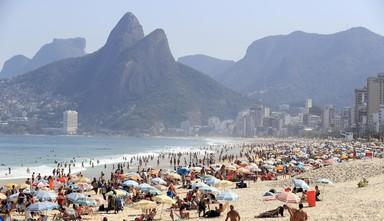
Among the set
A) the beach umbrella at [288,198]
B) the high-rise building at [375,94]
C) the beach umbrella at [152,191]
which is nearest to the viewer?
the beach umbrella at [288,198]

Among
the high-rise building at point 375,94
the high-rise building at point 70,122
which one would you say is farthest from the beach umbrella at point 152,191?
the high-rise building at point 70,122

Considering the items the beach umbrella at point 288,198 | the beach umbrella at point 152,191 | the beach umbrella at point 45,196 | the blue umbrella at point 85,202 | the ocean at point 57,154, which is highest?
the beach umbrella at point 288,198

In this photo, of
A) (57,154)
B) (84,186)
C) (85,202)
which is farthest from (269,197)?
(57,154)

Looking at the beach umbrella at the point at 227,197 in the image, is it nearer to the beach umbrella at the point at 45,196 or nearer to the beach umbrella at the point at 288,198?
the beach umbrella at the point at 288,198

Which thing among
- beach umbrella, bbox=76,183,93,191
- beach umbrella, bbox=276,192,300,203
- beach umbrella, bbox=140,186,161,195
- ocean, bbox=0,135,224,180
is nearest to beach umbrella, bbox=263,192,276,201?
beach umbrella, bbox=276,192,300,203

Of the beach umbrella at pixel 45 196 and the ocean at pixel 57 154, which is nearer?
the beach umbrella at pixel 45 196

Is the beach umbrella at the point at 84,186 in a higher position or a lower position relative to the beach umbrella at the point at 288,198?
lower

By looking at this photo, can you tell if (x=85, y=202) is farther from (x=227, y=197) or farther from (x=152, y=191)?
(x=227, y=197)

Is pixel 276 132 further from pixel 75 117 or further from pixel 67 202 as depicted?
pixel 67 202

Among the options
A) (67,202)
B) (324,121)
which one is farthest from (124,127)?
(67,202)
